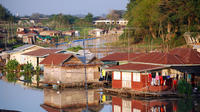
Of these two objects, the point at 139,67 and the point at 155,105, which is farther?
the point at 139,67

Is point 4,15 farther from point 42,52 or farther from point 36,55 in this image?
point 36,55

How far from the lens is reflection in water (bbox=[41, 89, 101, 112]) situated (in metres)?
21.0

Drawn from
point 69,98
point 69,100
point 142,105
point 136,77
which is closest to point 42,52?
point 69,98

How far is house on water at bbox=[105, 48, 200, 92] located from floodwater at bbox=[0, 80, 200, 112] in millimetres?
1205

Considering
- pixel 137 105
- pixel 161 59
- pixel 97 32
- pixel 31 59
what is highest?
pixel 97 32

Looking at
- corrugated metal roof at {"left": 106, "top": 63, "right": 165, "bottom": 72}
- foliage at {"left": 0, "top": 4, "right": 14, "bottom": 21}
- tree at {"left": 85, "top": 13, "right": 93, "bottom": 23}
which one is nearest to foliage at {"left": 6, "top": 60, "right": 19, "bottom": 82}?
corrugated metal roof at {"left": 106, "top": 63, "right": 165, "bottom": 72}

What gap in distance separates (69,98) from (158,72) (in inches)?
217

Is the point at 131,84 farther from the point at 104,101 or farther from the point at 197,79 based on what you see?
the point at 197,79

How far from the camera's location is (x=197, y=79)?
23219mm

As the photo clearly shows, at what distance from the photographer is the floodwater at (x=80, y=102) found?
1983 centimetres

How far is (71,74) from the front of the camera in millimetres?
26094

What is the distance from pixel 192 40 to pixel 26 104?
20332mm

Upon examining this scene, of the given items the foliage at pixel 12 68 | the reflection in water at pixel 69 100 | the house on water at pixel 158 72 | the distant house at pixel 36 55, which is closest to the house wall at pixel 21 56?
the distant house at pixel 36 55

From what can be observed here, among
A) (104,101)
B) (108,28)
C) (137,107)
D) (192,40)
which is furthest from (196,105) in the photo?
(108,28)
